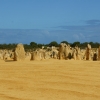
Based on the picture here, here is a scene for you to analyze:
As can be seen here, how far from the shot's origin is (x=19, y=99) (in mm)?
5152

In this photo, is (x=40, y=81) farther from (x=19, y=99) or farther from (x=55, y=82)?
(x=19, y=99)

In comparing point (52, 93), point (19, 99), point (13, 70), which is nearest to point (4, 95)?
point (19, 99)

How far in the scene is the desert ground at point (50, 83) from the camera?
537 cm

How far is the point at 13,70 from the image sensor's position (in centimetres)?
748

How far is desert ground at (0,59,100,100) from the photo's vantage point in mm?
5371

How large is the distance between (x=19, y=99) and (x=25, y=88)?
0.75m

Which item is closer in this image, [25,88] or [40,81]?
[25,88]

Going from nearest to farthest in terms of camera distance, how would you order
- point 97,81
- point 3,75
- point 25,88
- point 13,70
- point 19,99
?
point 19,99 < point 25,88 < point 97,81 < point 3,75 < point 13,70

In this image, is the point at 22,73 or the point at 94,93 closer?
the point at 94,93

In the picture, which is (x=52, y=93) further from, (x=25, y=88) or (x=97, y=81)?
(x=97, y=81)

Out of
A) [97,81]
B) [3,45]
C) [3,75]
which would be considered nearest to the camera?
[97,81]

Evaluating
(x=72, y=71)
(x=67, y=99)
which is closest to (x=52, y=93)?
(x=67, y=99)

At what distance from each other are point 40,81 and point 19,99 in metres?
1.26

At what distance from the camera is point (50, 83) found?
6.16 metres
